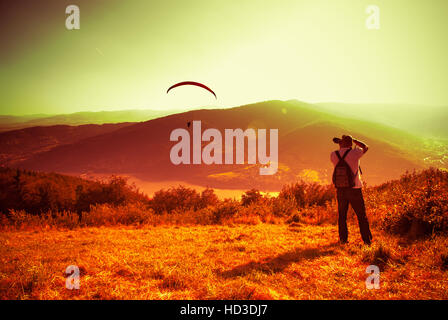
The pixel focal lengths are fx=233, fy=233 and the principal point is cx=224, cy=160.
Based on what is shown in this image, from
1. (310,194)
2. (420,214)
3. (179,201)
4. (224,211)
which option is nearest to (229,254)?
(224,211)

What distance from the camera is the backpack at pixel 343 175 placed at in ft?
17.1

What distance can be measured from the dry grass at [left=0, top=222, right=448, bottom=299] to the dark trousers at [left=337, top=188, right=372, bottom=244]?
0.33m

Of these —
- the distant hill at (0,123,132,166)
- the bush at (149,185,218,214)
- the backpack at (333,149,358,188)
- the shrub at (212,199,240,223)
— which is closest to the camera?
the backpack at (333,149,358,188)

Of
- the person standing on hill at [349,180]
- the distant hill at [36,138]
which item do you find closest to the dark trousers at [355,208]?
the person standing on hill at [349,180]

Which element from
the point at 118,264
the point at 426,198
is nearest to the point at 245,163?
the point at 426,198

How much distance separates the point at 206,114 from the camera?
75.4 m

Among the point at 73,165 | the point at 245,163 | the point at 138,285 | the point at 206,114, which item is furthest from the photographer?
the point at 206,114

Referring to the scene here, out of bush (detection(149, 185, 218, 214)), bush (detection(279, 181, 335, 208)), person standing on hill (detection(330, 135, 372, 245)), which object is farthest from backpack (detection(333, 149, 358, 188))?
bush (detection(149, 185, 218, 214))

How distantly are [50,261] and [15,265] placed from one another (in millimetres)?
550

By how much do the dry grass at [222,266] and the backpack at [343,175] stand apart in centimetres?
143

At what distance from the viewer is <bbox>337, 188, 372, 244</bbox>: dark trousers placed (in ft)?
17.4

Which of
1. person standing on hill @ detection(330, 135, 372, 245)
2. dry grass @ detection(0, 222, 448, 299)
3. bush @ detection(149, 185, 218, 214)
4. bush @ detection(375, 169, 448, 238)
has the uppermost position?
person standing on hill @ detection(330, 135, 372, 245)

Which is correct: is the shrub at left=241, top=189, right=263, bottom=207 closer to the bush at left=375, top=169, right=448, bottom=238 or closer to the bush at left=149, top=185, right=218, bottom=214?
the bush at left=149, top=185, right=218, bottom=214

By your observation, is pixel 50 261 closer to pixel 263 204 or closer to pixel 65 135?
pixel 263 204
